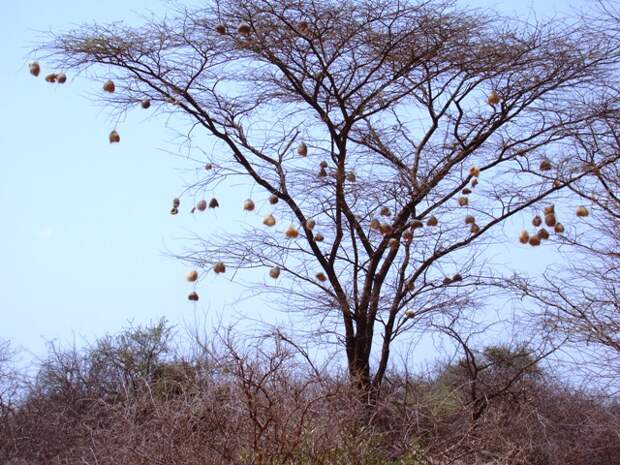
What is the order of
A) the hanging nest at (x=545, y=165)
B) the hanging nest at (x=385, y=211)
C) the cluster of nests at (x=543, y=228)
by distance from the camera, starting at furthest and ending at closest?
the hanging nest at (x=385, y=211), the hanging nest at (x=545, y=165), the cluster of nests at (x=543, y=228)

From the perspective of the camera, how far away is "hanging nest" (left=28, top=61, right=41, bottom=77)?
257 inches

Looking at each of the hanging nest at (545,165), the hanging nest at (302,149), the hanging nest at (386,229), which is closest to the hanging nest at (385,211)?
the hanging nest at (386,229)

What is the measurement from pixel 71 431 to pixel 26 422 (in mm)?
620

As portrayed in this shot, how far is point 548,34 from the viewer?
23.7ft

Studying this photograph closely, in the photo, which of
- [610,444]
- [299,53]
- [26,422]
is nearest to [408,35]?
[299,53]

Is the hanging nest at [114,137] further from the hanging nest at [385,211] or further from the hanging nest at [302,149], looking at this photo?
the hanging nest at [385,211]

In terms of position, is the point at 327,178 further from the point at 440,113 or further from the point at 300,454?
the point at 300,454

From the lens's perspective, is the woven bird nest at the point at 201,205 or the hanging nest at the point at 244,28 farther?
the woven bird nest at the point at 201,205

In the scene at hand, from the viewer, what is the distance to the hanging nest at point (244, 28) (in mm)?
6238

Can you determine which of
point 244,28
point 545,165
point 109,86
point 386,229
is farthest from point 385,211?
point 109,86

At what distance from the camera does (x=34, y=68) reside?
6539 millimetres

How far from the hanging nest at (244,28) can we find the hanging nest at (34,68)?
5.48 feet

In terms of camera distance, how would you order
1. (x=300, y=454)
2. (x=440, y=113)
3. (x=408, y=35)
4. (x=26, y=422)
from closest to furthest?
(x=300, y=454)
(x=408, y=35)
(x=440, y=113)
(x=26, y=422)

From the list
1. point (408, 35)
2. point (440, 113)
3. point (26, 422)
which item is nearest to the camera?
point (408, 35)
